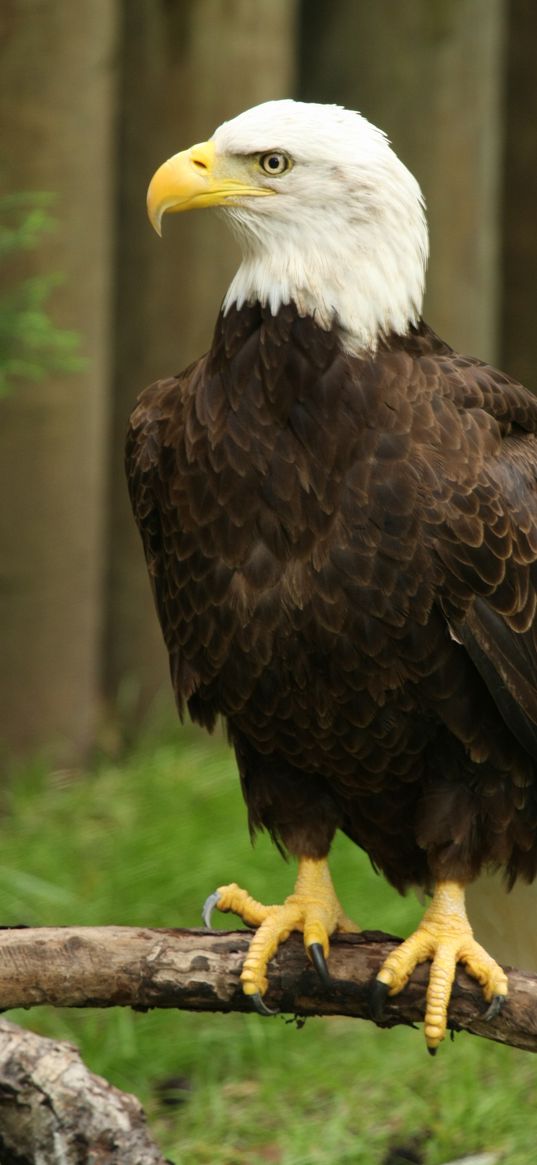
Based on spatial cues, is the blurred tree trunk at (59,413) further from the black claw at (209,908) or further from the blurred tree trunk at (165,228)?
the black claw at (209,908)

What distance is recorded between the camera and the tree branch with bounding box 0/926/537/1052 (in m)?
2.97

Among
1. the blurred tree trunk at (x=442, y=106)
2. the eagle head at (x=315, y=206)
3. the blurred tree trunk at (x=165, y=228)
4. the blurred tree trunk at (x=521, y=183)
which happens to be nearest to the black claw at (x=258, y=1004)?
the eagle head at (x=315, y=206)

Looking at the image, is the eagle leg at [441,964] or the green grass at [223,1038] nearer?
the eagle leg at [441,964]

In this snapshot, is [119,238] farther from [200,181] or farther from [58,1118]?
[58,1118]

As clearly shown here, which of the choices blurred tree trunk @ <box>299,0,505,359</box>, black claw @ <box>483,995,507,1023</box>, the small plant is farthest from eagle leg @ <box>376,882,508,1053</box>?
blurred tree trunk @ <box>299,0,505,359</box>

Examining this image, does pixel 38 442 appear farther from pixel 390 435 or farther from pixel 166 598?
pixel 390 435

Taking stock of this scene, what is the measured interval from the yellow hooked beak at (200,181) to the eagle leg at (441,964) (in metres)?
1.46

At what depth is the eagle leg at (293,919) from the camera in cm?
319

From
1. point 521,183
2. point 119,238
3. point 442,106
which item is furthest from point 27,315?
point 521,183

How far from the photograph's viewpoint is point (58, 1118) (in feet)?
9.02

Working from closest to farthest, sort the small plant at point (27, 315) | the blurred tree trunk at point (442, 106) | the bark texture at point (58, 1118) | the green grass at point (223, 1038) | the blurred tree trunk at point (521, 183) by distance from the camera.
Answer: the bark texture at point (58, 1118), the green grass at point (223, 1038), the small plant at point (27, 315), the blurred tree trunk at point (442, 106), the blurred tree trunk at point (521, 183)

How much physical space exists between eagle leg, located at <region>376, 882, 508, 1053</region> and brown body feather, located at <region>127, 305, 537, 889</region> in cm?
11

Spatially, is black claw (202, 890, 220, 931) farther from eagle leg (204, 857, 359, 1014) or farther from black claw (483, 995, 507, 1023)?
black claw (483, 995, 507, 1023)

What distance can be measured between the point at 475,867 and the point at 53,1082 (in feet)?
3.26
